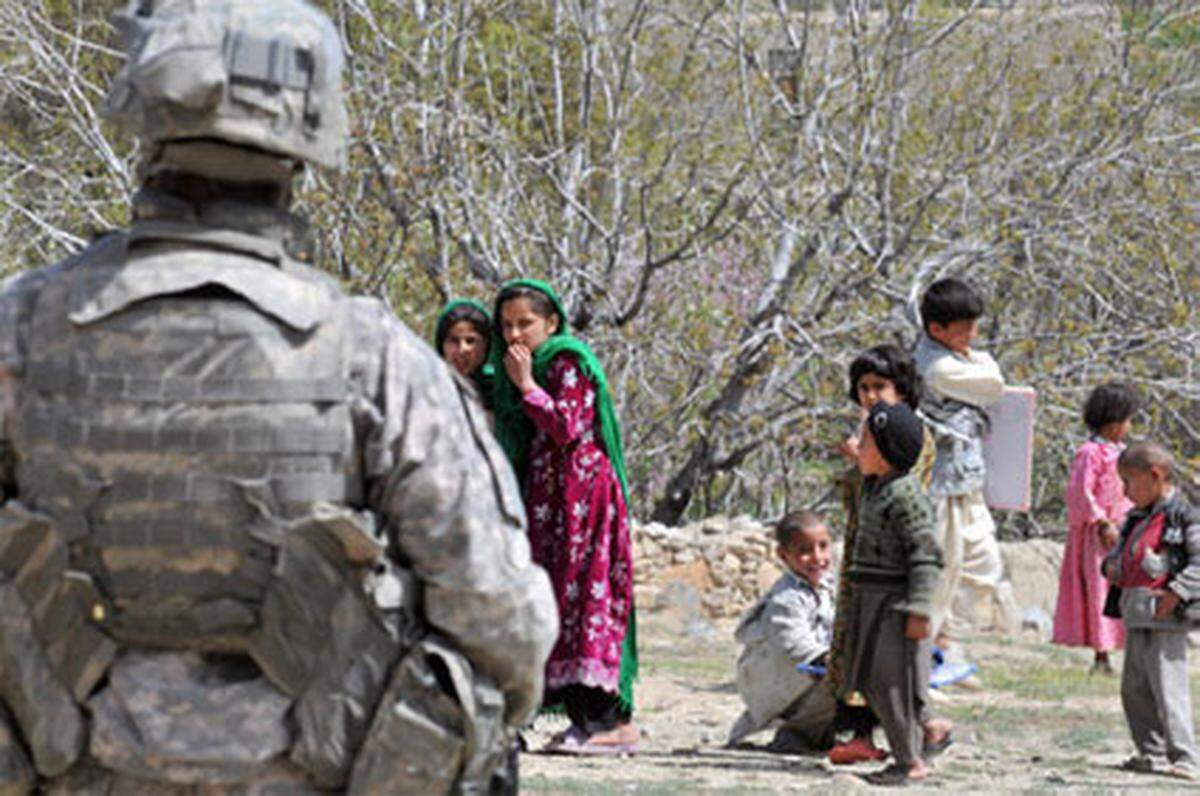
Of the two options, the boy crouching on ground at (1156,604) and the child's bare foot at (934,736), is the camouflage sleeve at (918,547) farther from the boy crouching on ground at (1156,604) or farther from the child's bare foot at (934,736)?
the boy crouching on ground at (1156,604)

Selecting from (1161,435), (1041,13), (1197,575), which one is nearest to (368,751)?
(1197,575)

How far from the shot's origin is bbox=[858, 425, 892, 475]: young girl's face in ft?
23.7

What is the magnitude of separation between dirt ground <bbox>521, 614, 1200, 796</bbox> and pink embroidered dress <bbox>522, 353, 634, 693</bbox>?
340mm

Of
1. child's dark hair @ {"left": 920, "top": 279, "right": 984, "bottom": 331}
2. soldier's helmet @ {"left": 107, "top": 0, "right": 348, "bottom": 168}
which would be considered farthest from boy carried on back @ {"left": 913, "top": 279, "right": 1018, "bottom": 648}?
soldier's helmet @ {"left": 107, "top": 0, "right": 348, "bottom": 168}

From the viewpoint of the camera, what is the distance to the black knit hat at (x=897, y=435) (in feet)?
23.6

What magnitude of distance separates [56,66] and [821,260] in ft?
15.7

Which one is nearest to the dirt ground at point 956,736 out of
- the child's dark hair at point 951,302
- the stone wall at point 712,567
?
the stone wall at point 712,567

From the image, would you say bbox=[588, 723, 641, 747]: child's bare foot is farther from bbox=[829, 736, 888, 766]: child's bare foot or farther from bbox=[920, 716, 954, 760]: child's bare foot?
bbox=[920, 716, 954, 760]: child's bare foot

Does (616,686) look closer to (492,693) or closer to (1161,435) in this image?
(492,693)

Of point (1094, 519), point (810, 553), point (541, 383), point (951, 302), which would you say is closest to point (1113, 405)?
point (1094, 519)

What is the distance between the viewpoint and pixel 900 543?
712 centimetres

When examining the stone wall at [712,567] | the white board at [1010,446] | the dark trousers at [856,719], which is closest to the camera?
the dark trousers at [856,719]

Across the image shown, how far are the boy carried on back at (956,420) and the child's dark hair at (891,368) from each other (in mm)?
944

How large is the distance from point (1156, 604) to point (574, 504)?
6.65 ft
